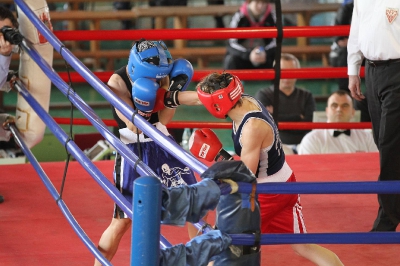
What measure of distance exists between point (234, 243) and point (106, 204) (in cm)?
223

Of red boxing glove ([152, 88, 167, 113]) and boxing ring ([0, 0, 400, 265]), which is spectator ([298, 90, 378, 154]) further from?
red boxing glove ([152, 88, 167, 113])

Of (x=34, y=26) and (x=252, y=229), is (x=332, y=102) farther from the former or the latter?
(x=252, y=229)

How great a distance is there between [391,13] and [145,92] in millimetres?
1262

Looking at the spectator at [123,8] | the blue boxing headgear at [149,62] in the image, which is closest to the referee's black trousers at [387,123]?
the blue boxing headgear at [149,62]

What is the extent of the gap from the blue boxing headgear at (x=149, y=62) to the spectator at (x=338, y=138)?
2.86 metres

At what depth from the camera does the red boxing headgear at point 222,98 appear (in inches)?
116

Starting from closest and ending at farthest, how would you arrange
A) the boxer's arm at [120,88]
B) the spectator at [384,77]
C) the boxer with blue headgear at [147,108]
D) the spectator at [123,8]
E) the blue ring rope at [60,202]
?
the blue ring rope at [60,202]
the boxer with blue headgear at [147,108]
the boxer's arm at [120,88]
the spectator at [384,77]
the spectator at [123,8]

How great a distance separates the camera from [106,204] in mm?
4145

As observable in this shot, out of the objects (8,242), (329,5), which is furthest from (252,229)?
(329,5)

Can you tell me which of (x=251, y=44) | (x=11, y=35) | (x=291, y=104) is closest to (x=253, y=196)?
(x=11, y=35)

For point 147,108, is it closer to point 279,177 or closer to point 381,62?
point 279,177

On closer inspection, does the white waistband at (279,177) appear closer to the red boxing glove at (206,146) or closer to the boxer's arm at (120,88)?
the red boxing glove at (206,146)

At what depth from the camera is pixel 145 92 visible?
9.68ft

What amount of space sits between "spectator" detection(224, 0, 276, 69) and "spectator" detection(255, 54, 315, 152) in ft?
7.16
